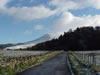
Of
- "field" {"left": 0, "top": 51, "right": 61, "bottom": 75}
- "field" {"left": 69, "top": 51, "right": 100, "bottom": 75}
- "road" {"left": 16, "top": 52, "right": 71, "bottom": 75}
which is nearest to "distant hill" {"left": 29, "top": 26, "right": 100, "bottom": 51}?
"field" {"left": 0, "top": 51, "right": 61, "bottom": 75}

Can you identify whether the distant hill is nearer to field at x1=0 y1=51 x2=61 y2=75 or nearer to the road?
field at x1=0 y1=51 x2=61 y2=75

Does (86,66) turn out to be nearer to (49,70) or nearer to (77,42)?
(49,70)

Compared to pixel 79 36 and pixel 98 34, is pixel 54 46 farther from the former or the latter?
pixel 98 34

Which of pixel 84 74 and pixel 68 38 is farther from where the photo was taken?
pixel 68 38

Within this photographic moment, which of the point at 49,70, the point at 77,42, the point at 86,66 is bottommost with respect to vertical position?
the point at 49,70

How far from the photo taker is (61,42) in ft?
557

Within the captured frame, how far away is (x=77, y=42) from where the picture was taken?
6250 inches

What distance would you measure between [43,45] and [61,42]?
1332 centimetres

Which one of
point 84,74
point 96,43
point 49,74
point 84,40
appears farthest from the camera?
point 84,40

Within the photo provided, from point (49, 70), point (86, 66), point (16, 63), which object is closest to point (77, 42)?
point (16, 63)

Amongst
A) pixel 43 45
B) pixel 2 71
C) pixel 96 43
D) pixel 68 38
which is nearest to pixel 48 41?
pixel 43 45

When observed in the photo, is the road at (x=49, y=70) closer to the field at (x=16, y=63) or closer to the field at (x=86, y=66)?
the field at (x=86, y=66)

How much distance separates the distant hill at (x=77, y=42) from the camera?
150125 mm

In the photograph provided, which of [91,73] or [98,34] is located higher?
[98,34]
